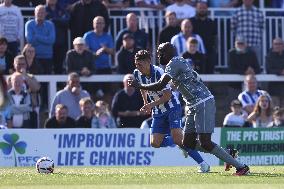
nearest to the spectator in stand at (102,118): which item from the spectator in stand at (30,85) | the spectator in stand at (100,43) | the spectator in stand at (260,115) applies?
the spectator in stand at (30,85)

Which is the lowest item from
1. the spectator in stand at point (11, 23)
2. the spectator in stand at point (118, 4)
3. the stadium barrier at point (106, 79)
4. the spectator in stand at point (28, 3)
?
the stadium barrier at point (106, 79)

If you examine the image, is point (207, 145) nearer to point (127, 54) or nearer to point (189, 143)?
point (189, 143)

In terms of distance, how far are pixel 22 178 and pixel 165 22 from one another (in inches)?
443

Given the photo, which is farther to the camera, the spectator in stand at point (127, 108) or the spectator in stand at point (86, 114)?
the spectator in stand at point (127, 108)

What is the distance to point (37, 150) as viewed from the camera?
2152 centimetres

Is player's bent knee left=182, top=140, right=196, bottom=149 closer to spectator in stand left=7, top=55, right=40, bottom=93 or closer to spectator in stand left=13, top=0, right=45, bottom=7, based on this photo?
spectator in stand left=7, top=55, right=40, bottom=93

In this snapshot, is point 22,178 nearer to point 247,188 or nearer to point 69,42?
point 247,188

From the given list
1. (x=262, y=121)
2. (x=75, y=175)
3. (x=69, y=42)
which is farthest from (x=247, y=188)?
(x=69, y=42)

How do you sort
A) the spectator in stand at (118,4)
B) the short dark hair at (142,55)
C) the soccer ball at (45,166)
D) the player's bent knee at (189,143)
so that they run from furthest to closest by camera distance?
the spectator in stand at (118,4) → the short dark hair at (142,55) → the soccer ball at (45,166) → the player's bent knee at (189,143)

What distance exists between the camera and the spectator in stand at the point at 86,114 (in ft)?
73.7

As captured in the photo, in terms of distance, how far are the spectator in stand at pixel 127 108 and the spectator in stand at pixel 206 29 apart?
2.36 meters

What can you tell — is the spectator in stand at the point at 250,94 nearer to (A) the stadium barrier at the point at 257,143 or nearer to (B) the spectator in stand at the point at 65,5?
(A) the stadium barrier at the point at 257,143

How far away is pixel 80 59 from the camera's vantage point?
77.9 feet

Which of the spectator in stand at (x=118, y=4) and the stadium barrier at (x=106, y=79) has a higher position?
the spectator in stand at (x=118, y=4)
